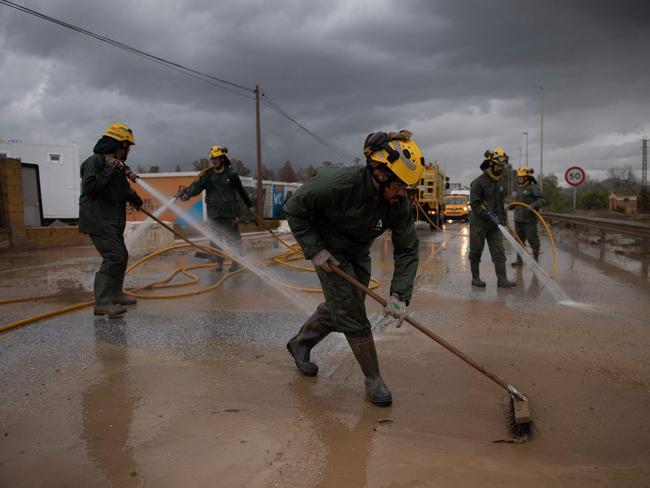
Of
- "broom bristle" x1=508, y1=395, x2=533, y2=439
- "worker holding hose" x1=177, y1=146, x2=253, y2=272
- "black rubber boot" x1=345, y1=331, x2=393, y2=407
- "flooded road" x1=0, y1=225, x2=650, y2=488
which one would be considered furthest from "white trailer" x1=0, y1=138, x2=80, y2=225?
"broom bristle" x1=508, y1=395, x2=533, y2=439

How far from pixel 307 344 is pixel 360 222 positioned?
1.06 m

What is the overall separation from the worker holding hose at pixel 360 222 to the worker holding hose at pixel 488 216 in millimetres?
4073

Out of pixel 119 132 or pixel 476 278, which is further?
pixel 476 278

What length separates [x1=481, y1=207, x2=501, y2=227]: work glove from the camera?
22.6ft

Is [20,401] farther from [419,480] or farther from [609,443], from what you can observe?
[609,443]

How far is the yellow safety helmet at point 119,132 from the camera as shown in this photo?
5.14 m

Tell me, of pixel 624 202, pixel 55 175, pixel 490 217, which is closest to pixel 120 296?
pixel 490 217

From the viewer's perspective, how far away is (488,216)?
699 cm

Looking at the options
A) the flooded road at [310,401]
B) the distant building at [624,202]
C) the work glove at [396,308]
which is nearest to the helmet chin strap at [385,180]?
the work glove at [396,308]

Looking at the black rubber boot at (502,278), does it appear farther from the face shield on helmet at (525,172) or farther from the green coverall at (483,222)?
the face shield on helmet at (525,172)

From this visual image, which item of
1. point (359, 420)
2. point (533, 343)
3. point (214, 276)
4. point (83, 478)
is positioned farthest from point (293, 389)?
point (214, 276)

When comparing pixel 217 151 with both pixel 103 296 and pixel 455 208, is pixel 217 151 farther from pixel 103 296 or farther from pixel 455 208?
pixel 455 208

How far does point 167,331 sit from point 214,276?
328 cm

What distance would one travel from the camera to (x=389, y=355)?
4.10 m
